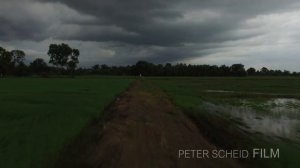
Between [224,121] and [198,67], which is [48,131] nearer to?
[224,121]

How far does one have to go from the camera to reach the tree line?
413 ft

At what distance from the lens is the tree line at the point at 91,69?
126000 mm

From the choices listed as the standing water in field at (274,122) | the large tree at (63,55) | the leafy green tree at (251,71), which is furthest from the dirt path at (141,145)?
the leafy green tree at (251,71)

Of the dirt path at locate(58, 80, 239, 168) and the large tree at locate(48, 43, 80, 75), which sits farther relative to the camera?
the large tree at locate(48, 43, 80, 75)

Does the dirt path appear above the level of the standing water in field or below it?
above

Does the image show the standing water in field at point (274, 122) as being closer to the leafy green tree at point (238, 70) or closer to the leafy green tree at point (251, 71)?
the leafy green tree at point (238, 70)

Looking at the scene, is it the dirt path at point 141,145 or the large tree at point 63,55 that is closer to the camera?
the dirt path at point 141,145

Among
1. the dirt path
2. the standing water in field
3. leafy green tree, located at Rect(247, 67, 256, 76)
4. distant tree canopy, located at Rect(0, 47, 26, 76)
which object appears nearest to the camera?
the dirt path

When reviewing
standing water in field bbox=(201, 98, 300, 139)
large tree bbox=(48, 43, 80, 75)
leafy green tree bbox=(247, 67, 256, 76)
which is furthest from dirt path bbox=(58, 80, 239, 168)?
leafy green tree bbox=(247, 67, 256, 76)

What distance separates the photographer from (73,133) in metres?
14.3

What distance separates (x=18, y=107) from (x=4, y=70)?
11182 cm

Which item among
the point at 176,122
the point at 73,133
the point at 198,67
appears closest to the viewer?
the point at 73,133

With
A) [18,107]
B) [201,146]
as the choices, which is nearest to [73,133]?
[201,146]

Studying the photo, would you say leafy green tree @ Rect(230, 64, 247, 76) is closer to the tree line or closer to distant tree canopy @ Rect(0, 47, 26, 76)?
the tree line
